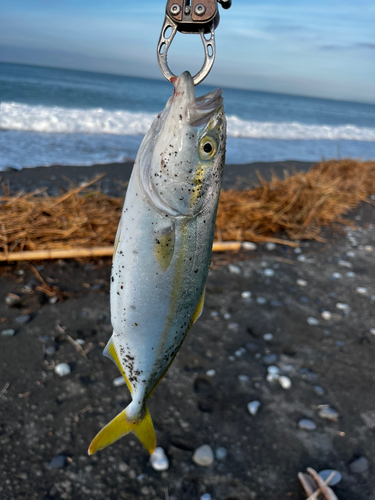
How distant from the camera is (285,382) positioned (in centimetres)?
343

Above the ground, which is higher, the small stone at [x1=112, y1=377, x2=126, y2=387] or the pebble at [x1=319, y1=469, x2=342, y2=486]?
the small stone at [x1=112, y1=377, x2=126, y2=387]

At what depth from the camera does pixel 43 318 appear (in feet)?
12.6

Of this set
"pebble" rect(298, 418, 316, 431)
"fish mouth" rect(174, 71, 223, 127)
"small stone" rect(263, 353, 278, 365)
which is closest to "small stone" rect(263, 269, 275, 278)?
"small stone" rect(263, 353, 278, 365)

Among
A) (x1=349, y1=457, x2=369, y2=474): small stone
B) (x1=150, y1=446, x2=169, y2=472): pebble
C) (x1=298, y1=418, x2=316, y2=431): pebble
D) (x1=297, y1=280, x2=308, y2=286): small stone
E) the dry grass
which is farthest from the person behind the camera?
(x1=297, y1=280, x2=308, y2=286): small stone

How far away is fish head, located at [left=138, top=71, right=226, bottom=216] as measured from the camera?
159 centimetres

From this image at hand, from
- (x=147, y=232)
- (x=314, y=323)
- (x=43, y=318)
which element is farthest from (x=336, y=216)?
(x=147, y=232)

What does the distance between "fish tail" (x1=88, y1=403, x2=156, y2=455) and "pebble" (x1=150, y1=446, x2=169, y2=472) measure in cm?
88

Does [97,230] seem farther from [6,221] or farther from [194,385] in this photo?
[194,385]

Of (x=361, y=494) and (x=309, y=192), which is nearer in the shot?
(x=361, y=494)

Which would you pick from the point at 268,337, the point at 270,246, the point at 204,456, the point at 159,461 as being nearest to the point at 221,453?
the point at 204,456

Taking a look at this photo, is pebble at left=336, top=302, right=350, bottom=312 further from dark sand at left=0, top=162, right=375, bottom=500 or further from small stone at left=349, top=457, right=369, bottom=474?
small stone at left=349, top=457, right=369, bottom=474

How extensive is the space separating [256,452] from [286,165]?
37.6 feet

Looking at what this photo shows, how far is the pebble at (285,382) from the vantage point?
3401mm

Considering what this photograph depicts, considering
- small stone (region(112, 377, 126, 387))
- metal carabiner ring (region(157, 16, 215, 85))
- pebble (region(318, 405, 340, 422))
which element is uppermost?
metal carabiner ring (region(157, 16, 215, 85))
